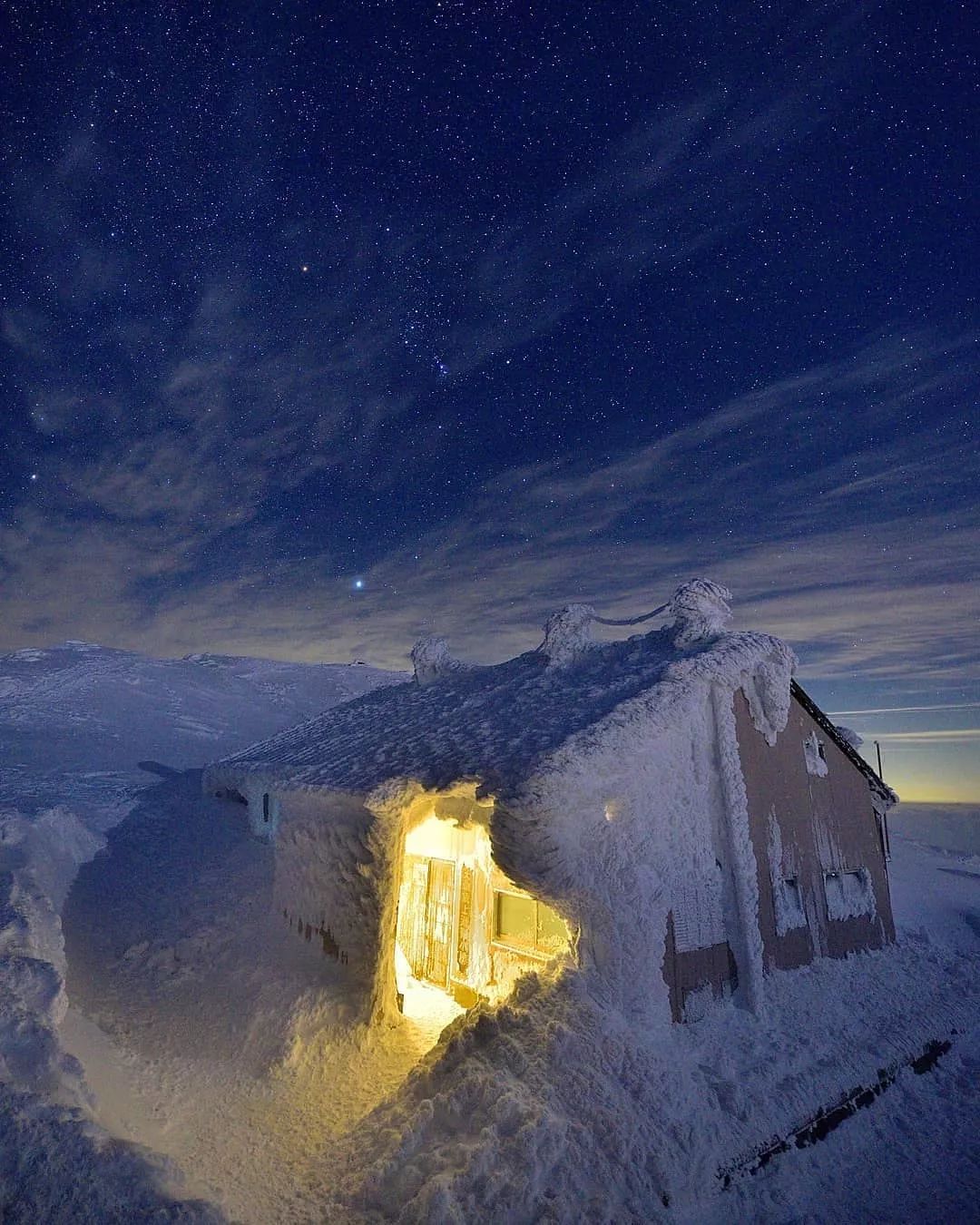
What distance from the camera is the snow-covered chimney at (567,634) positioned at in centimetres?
1195

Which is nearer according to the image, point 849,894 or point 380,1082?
point 380,1082

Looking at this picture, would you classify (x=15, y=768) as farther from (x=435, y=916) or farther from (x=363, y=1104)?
(x=363, y=1104)

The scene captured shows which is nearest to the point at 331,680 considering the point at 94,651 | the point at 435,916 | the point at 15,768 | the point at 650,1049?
the point at 94,651

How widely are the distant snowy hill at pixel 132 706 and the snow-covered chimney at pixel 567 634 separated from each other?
38.7 ft

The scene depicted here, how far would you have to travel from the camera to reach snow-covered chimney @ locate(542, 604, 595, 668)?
11.9 meters

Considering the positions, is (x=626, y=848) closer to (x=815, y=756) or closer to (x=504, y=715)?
(x=504, y=715)

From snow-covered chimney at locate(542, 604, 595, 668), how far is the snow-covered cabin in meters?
0.04

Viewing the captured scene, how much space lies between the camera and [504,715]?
405 inches

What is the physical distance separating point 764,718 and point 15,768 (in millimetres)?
18320

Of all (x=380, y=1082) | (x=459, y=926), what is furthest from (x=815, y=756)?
(x=380, y=1082)

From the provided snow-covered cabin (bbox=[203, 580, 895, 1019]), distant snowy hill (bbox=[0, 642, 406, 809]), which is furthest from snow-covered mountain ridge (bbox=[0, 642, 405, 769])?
snow-covered cabin (bbox=[203, 580, 895, 1019])

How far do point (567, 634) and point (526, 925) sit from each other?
17.2ft

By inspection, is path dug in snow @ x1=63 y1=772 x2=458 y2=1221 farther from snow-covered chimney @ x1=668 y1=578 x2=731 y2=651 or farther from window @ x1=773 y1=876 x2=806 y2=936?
snow-covered chimney @ x1=668 y1=578 x2=731 y2=651

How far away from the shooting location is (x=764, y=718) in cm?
1017
